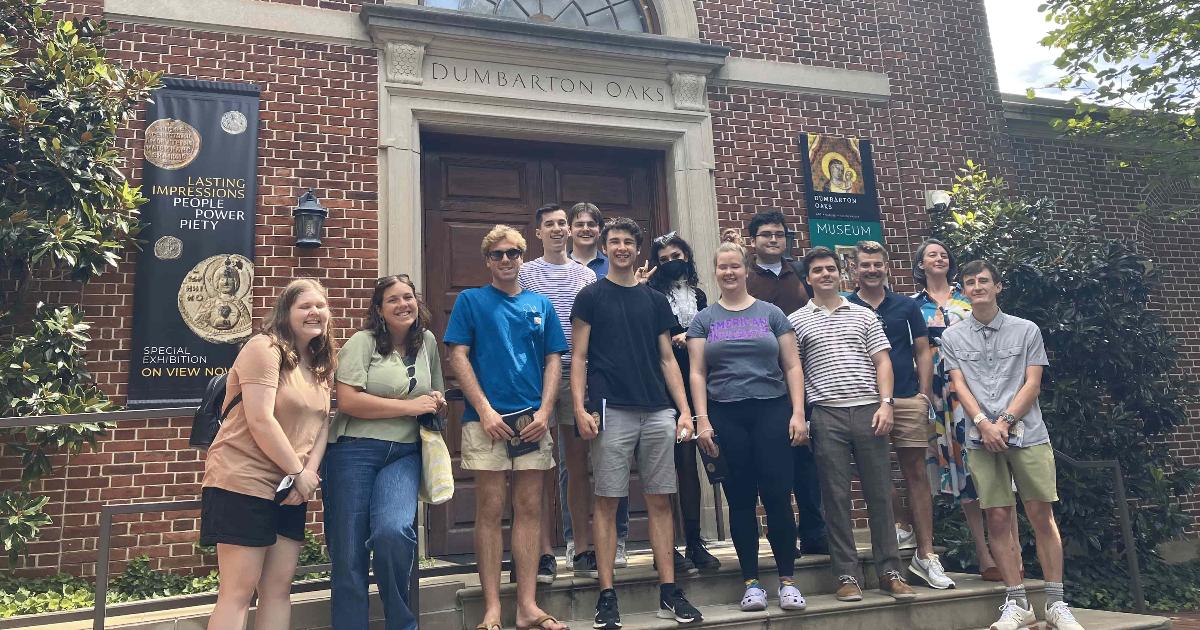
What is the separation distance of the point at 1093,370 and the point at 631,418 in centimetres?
490

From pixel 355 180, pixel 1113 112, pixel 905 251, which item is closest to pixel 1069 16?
pixel 1113 112

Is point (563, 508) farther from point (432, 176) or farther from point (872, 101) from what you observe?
point (872, 101)

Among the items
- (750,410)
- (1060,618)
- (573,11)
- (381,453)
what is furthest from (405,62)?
(1060,618)

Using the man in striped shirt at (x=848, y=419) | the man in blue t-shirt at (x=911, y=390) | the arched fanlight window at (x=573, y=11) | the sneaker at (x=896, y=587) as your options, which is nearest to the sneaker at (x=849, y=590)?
the man in striped shirt at (x=848, y=419)

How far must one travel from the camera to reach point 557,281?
4.45 m

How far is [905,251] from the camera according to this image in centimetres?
736

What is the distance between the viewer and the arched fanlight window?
22.2 feet

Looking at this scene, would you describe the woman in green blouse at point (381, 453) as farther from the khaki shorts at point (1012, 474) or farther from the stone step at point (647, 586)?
the khaki shorts at point (1012, 474)

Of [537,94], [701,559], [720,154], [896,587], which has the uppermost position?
[537,94]

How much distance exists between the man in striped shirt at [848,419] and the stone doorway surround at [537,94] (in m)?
2.28

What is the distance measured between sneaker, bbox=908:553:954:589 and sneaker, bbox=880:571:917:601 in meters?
0.25

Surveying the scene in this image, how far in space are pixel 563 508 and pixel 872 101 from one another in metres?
5.23

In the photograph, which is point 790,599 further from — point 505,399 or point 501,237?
point 501,237

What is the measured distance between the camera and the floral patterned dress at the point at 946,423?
188 inches
